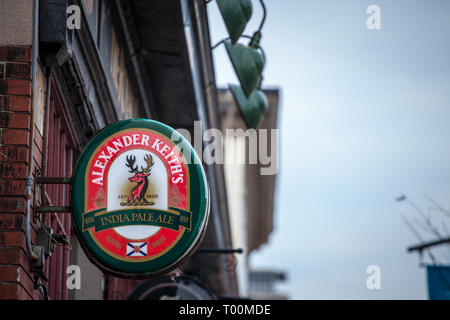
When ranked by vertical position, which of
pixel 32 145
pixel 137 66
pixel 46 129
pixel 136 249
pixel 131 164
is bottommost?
pixel 136 249

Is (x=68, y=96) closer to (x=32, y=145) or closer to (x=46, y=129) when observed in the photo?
(x=46, y=129)

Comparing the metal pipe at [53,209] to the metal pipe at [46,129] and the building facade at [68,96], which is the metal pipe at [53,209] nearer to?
the building facade at [68,96]

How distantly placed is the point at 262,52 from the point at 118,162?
4.46m

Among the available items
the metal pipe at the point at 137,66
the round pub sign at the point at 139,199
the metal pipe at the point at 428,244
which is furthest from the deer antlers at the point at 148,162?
the metal pipe at the point at 428,244

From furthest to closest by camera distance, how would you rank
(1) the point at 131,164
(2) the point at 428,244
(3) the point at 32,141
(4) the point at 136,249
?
(2) the point at 428,244 < (1) the point at 131,164 < (3) the point at 32,141 < (4) the point at 136,249

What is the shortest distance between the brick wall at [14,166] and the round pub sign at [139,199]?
378mm

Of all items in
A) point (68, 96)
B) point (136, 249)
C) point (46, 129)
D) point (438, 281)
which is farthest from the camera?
point (438, 281)

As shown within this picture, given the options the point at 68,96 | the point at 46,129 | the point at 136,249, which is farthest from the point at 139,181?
the point at 68,96

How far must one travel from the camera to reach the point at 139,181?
5.97 m

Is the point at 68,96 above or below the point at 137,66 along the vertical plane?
below

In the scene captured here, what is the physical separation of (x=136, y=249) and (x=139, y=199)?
0.37m

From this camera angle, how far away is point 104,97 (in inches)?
352

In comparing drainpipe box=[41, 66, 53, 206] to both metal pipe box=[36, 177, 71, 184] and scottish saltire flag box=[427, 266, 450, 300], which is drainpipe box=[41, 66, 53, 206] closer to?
metal pipe box=[36, 177, 71, 184]

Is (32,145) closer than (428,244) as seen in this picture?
Yes
